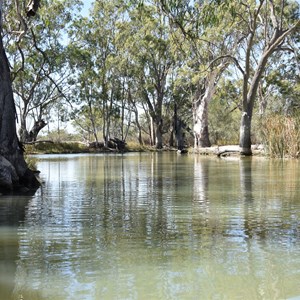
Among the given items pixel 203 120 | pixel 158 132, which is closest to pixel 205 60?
pixel 203 120

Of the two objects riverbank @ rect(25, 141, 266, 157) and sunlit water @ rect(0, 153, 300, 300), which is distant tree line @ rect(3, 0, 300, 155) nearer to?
riverbank @ rect(25, 141, 266, 157)

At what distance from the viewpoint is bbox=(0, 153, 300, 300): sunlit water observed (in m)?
3.49

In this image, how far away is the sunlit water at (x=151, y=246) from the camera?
3486 millimetres

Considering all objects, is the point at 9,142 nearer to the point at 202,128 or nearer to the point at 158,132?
the point at 202,128

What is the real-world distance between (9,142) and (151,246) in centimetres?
611

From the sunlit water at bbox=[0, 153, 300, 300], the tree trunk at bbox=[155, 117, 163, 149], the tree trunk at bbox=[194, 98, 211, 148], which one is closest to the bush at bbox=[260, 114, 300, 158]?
the sunlit water at bbox=[0, 153, 300, 300]

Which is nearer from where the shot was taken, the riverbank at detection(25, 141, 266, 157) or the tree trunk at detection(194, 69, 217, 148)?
the riverbank at detection(25, 141, 266, 157)

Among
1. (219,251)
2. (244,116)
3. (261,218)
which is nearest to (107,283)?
(219,251)

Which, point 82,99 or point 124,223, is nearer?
point 124,223

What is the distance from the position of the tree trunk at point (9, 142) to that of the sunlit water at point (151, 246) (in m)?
1.38

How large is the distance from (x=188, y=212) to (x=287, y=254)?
249cm

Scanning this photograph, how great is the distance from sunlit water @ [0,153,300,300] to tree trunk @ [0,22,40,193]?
4.53 feet

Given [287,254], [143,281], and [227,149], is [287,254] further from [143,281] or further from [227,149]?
[227,149]

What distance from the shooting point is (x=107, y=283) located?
361cm
